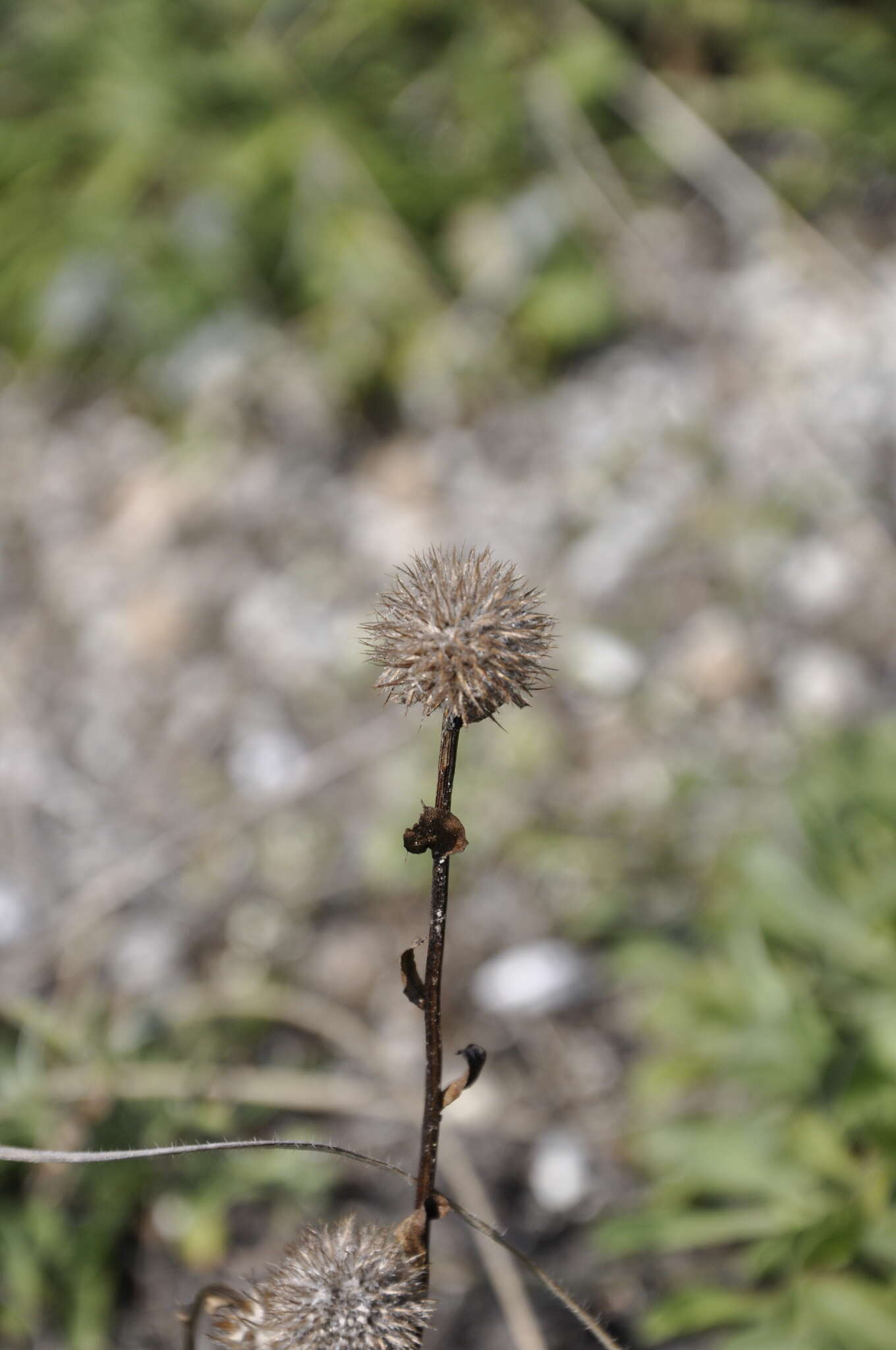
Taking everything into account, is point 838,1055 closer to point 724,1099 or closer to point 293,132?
point 724,1099

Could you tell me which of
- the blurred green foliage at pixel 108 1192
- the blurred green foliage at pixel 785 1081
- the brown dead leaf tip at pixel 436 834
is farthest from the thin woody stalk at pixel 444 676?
the blurred green foliage at pixel 108 1192

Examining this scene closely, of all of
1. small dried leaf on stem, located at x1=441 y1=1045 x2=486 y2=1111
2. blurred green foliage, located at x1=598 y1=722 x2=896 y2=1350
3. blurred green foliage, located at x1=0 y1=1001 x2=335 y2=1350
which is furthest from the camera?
blurred green foliage, located at x1=0 y1=1001 x2=335 y2=1350

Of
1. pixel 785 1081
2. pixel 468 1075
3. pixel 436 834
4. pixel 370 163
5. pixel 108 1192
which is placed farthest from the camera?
pixel 370 163

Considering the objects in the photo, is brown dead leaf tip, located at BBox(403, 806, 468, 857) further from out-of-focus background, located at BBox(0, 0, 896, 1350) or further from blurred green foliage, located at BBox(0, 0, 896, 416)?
blurred green foliage, located at BBox(0, 0, 896, 416)

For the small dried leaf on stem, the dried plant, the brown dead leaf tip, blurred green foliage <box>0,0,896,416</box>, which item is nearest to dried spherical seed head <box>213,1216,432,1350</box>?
the dried plant

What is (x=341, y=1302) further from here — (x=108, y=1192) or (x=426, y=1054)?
(x=108, y=1192)

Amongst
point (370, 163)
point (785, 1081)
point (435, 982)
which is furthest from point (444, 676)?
point (370, 163)

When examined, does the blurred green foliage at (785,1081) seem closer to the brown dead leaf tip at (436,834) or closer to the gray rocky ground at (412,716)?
the gray rocky ground at (412,716)

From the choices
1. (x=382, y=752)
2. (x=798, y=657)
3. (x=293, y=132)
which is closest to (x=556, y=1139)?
(x=382, y=752)
